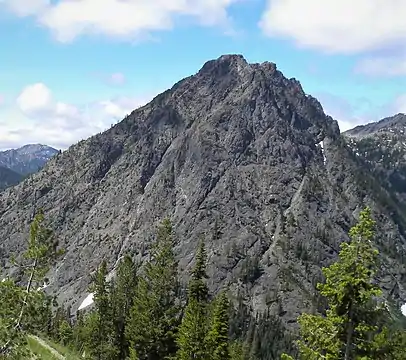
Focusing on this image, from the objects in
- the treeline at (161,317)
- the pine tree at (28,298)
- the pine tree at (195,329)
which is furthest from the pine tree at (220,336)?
the pine tree at (28,298)

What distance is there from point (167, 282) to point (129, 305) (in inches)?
598

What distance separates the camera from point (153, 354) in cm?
4928

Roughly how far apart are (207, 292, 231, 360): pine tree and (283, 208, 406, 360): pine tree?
2250 centimetres

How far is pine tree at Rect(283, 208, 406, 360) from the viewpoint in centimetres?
1903

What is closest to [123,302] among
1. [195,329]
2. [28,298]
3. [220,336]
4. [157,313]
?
[157,313]

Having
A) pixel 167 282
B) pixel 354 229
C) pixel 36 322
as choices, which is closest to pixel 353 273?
pixel 354 229

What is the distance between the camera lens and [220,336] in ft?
138

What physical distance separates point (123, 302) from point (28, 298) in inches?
1736

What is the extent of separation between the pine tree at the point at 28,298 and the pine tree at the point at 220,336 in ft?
76.7

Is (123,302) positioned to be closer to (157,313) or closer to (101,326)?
(101,326)

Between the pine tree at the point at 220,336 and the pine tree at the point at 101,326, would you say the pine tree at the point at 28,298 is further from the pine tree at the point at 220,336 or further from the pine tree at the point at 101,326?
the pine tree at the point at 101,326

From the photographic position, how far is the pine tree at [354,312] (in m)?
19.0

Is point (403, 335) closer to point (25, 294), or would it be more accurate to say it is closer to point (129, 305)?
point (25, 294)

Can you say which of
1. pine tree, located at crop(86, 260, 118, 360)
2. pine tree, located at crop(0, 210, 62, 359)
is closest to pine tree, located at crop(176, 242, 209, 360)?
pine tree, located at crop(86, 260, 118, 360)
